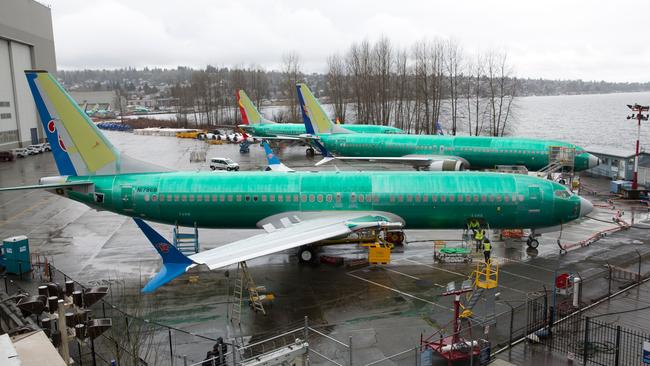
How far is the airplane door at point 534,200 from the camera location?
86.5ft

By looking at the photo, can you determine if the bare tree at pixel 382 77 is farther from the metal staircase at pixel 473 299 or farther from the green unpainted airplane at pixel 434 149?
the metal staircase at pixel 473 299

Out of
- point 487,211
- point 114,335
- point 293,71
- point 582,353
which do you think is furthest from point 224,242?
point 293,71

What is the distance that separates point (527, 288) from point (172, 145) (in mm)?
81502

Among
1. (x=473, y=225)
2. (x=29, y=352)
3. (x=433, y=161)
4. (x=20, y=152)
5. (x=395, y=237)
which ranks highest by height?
(x=20, y=152)

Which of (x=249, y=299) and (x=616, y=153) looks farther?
(x=616, y=153)

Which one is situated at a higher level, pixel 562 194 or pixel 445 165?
pixel 562 194

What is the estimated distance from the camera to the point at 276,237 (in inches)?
870

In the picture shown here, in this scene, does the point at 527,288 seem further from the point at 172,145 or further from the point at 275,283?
the point at 172,145

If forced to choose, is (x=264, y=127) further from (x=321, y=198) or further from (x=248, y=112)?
(x=321, y=198)

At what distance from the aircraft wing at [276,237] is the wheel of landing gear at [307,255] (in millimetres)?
1642

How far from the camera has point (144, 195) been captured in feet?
85.5

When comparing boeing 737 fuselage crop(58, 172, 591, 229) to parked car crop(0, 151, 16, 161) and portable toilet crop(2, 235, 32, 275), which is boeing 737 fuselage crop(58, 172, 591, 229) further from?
parked car crop(0, 151, 16, 161)

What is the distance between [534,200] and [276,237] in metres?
13.8

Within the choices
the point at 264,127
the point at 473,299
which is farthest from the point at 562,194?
the point at 264,127
